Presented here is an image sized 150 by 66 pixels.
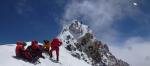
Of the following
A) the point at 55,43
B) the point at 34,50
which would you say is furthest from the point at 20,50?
the point at 55,43

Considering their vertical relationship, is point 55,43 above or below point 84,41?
below

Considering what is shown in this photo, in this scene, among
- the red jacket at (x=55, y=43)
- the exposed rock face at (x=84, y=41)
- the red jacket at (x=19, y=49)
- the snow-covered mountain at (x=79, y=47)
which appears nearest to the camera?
the red jacket at (x=19, y=49)

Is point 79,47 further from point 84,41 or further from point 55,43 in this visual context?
point 55,43

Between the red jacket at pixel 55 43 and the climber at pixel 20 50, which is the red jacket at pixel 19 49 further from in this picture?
the red jacket at pixel 55 43

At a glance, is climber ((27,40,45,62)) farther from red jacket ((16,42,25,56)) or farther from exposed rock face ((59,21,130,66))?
exposed rock face ((59,21,130,66))

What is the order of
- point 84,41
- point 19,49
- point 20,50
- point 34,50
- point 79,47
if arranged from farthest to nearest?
point 84,41, point 79,47, point 34,50, point 20,50, point 19,49

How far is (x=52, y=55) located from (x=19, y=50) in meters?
7.49

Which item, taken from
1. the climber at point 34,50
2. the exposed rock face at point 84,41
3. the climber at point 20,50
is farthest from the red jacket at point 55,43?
the exposed rock face at point 84,41

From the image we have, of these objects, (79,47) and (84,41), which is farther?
(84,41)

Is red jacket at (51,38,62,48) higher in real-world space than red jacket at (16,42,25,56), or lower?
higher

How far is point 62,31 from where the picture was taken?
65438mm

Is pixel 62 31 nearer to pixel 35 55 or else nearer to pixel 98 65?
pixel 98 65

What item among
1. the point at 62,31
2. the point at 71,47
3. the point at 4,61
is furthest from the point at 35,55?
the point at 62,31

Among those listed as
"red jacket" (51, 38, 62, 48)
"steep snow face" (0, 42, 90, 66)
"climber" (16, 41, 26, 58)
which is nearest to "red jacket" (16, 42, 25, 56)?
"climber" (16, 41, 26, 58)
